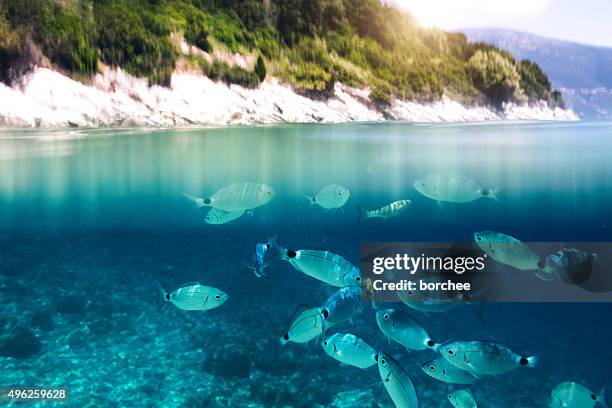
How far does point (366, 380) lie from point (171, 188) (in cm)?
1967

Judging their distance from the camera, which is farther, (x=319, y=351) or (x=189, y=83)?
(x=189, y=83)

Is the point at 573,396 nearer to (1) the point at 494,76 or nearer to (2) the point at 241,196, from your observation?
(2) the point at 241,196

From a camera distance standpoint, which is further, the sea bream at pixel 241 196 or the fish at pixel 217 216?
the sea bream at pixel 241 196

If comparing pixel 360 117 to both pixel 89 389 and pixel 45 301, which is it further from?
pixel 89 389

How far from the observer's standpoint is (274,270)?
12.2m

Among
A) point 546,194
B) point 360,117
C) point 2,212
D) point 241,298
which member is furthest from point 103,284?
point 546,194

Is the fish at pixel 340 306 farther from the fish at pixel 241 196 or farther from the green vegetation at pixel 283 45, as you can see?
the green vegetation at pixel 283 45

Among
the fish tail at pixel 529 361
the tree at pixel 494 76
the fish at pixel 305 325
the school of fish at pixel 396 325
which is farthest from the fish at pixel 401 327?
the tree at pixel 494 76

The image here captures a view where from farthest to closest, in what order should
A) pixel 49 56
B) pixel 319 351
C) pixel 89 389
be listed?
pixel 49 56 < pixel 319 351 < pixel 89 389

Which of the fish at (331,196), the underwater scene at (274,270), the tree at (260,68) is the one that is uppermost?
the tree at (260,68)

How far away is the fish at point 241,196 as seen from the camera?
4.74 meters

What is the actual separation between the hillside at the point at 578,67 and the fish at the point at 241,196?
57.6ft

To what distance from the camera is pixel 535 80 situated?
23.4 m

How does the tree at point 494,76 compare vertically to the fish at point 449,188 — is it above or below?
above
